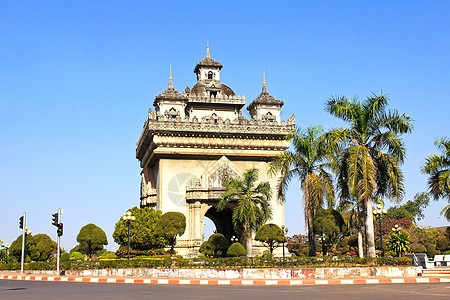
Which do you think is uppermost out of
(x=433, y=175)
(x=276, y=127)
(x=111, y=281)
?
(x=276, y=127)

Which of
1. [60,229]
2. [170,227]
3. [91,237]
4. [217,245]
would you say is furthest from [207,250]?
[60,229]

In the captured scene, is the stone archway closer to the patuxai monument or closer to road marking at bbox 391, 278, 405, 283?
the patuxai monument

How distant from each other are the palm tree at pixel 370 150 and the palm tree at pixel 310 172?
7.73ft

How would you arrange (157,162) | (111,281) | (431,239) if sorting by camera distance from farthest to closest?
1. (431,239)
2. (157,162)
3. (111,281)

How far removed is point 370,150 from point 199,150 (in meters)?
23.7

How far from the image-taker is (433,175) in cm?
2823

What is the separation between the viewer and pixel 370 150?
24344 millimetres

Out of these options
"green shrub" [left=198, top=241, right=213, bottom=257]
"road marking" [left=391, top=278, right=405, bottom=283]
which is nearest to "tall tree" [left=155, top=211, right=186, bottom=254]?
"green shrub" [left=198, top=241, right=213, bottom=257]

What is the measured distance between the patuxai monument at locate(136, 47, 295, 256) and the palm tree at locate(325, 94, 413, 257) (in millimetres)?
21148

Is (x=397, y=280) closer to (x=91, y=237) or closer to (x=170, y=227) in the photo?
(x=170, y=227)

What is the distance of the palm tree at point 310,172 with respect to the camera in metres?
27.1

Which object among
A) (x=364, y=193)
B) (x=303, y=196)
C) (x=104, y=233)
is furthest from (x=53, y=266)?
(x=364, y=193)

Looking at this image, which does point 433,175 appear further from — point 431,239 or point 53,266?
point 431,239

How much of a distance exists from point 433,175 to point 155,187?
27.7 meters
